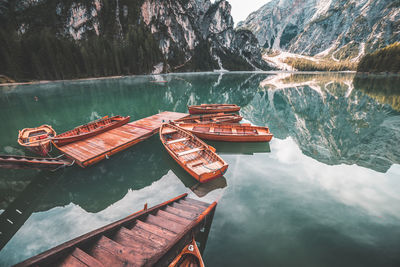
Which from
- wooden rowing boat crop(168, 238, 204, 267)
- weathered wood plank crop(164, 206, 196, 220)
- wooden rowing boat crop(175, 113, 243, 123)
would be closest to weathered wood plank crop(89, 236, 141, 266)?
wooden rowing boat crop(168, 238, 204, 267)

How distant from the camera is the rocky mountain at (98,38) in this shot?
75250 millimetres

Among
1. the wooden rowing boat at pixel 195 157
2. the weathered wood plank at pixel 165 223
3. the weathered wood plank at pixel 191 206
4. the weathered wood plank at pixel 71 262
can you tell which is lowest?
the weathered wood plank at pixel 191 206

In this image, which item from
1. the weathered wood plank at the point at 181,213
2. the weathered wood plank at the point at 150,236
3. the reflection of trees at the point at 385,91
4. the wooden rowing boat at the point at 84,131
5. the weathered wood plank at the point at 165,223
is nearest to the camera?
the weathered wood plank at the point at 150,236

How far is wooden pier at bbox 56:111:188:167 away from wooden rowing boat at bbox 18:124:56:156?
1.35 m

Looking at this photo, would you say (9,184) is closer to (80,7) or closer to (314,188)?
(314,188)

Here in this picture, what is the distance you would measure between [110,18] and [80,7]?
20354 millimetres

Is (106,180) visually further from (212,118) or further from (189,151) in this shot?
(212,118)

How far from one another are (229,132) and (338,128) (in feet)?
54.7

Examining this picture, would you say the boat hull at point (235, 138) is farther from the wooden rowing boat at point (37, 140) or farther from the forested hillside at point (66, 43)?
the forested hillside at point (66, 43)

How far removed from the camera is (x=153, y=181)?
37.7ft

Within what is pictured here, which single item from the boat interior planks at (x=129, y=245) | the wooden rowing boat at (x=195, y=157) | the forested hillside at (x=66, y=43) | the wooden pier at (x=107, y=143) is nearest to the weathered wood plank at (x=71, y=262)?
the boat interior planks at (x=129, y=245)

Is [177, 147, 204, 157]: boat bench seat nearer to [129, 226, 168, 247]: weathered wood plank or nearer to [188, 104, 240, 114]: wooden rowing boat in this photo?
[129, 226, 168, 247]: weathered wood plank

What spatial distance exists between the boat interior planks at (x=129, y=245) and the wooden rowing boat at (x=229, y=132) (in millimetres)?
10951

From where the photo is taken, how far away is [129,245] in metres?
4.56
